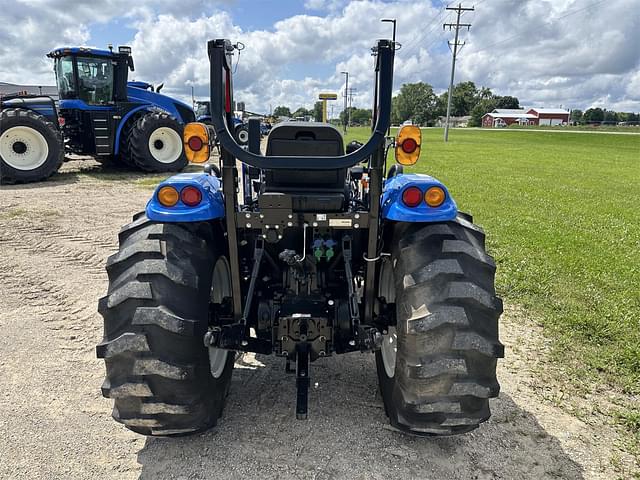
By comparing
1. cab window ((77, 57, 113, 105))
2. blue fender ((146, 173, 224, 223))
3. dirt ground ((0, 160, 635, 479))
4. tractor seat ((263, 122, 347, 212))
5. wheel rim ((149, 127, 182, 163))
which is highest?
cab window ((77, 57, 113, 105))

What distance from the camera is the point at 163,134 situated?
14.6 meters

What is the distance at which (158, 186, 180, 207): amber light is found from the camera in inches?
Answer: 113

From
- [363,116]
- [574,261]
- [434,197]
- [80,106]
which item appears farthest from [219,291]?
[80,106]

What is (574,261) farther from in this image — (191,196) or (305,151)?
(191,196)

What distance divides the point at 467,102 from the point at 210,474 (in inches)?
5036

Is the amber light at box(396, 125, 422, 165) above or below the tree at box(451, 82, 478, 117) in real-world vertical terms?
below

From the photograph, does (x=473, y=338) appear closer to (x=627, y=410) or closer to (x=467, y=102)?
(x=627, y=410)

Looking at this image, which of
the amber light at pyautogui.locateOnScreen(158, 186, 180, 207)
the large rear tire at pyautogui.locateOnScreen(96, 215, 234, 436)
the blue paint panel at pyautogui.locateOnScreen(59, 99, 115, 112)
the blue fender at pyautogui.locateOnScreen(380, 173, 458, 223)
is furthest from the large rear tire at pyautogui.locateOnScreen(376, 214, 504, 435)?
the blue paint panel at pyautogui.locateOnScreen(59, 99, 115, 112)

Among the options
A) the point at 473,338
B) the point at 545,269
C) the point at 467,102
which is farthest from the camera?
the point at 467,102

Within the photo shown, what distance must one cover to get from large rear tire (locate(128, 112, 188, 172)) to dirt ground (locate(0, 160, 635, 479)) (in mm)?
10094

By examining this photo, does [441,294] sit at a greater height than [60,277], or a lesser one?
greater

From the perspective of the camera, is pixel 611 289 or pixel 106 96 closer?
pixel 611 289

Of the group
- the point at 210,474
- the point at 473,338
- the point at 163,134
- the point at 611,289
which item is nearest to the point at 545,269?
the point at 611,289

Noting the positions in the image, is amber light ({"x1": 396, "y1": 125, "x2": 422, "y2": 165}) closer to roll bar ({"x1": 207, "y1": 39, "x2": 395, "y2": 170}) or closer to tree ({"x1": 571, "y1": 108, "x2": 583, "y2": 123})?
roll bar ({"x1": 207, "y1": 39, "x2": 395, "y2": 170})
